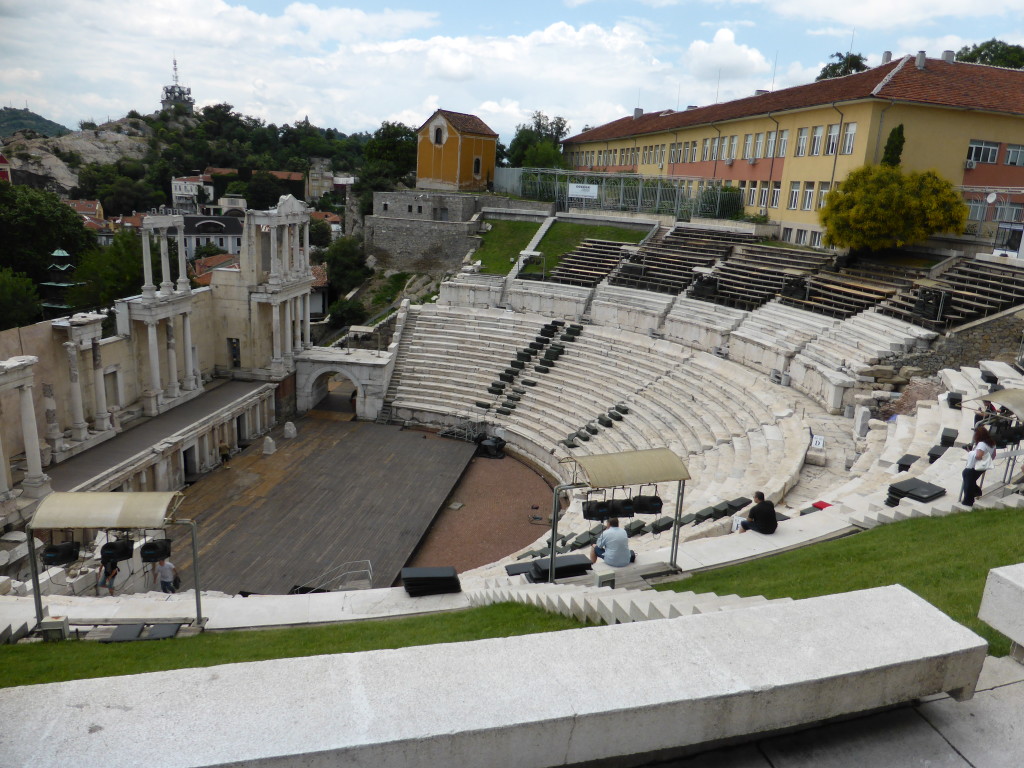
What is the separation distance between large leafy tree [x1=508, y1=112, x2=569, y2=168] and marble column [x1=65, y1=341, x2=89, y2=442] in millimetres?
47296

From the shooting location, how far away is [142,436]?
25109 millimetres

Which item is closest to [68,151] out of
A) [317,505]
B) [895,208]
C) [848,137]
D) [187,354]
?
[187,354]

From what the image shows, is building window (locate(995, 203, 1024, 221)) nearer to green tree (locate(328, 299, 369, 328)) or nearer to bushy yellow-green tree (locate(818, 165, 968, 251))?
bushy yellow-green tree (locate(818, 165, 968, 251))

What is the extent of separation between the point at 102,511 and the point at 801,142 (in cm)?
3651

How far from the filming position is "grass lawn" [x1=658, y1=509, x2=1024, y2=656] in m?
8.77

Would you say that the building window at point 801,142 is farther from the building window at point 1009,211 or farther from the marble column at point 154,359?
the marble column at point 154,359

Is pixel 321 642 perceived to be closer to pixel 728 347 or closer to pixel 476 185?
pixel 728 347

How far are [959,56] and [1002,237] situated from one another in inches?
1514

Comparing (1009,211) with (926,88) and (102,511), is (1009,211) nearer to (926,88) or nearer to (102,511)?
(926,88)

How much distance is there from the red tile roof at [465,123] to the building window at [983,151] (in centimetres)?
3268

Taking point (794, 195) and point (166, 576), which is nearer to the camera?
point (166, 576)

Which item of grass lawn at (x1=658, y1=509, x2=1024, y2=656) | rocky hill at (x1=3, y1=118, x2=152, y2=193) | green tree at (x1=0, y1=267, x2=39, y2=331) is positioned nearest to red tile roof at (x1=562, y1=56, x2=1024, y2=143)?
grass lawn at (x1=658, y1=509, x2=1024, y2=656)

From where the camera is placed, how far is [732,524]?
14.4 m

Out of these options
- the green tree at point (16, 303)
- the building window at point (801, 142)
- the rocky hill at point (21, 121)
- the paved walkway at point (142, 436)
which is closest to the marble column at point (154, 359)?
the paved walkway at point (142, 436)
